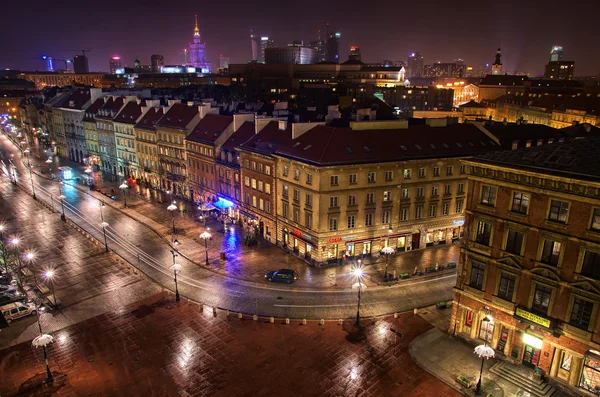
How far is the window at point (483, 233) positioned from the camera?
36.2 metres

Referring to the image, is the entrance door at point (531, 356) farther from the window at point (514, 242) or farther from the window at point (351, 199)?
the window at point (351, 199)

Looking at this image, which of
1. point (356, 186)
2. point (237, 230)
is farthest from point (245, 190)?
point (356, 186)

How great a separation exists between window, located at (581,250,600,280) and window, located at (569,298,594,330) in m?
2.05

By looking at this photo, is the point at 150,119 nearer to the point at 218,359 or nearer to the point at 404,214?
the point at 404,214

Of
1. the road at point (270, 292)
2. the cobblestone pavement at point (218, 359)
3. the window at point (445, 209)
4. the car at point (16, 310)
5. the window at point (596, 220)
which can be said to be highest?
the window at point (596, 220)

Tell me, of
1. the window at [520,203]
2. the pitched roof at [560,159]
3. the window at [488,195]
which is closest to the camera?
the pitched roof at [560,159]

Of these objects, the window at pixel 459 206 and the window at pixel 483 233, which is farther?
the window at pixel 459 206

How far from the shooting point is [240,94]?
16312 centimetres

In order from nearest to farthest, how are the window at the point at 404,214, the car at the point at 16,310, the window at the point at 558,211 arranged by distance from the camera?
the window at the point at 558,211, the car at the point at 16,310, the window at the point at 404,214

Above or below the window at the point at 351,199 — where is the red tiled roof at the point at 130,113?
above

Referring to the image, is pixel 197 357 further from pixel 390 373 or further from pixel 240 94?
pixel 240 94

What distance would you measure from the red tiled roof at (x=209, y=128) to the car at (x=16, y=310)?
41027mm

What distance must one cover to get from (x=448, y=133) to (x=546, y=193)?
35.0 m

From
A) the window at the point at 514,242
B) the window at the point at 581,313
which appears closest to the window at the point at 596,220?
the window at the point at 514,242
